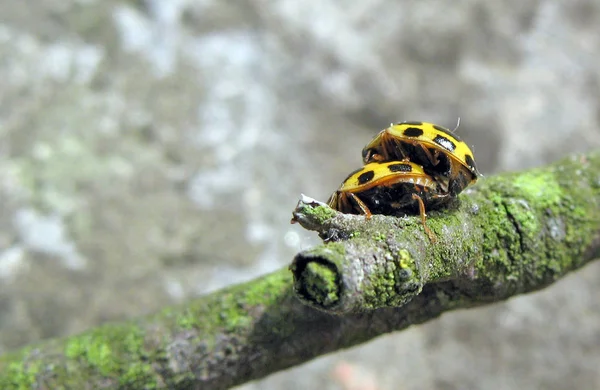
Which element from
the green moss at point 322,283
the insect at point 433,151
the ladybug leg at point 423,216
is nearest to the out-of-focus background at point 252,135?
the insect at point 433,151

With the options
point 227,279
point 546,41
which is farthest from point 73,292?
point 546,41

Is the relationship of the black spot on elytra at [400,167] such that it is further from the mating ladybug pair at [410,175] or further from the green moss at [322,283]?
the green moss at [322,283]

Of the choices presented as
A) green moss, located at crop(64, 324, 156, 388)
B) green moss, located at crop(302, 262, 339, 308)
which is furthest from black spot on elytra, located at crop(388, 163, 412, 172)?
green moss, located at crop(64, 324, 156, 388)

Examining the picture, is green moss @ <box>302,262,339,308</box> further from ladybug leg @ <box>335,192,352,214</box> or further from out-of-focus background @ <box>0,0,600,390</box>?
out-of-focus background @ <box>0,0,600,390</box>

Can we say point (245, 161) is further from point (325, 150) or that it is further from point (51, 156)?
point (51, 156)

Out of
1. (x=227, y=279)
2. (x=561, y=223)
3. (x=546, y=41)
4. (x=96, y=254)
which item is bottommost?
(x=561, y=223)

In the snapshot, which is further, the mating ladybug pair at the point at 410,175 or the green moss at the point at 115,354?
the green moss at the point at 115,354

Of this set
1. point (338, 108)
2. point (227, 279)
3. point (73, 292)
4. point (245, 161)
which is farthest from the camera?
point (338, 108)
